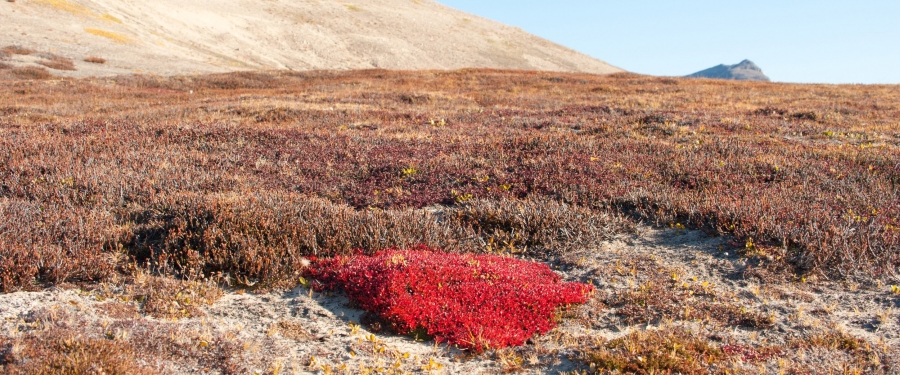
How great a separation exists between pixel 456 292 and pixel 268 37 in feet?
243

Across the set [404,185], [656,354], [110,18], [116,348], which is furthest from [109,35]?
[656,354]

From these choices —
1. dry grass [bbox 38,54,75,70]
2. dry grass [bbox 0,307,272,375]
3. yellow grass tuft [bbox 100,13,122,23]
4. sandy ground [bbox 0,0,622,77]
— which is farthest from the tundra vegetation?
yellow grass tuft [bbox 100,13,122,23]

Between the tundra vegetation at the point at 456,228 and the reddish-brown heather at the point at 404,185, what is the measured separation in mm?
41

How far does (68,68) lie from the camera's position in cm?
3838

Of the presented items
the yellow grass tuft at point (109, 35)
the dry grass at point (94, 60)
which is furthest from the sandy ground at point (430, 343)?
the yellow grass tuft at point (109, 35)

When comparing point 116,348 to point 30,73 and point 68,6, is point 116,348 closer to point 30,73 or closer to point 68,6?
point 30,73

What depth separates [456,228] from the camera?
7156mm

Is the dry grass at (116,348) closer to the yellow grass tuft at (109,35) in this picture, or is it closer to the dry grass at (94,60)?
the dry grass at (94,60)

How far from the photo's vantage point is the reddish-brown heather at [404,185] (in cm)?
601

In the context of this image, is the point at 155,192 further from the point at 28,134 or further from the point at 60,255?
the point at 28,134

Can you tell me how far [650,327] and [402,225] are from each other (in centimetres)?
314

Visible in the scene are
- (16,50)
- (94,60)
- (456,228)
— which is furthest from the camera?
(94,60)

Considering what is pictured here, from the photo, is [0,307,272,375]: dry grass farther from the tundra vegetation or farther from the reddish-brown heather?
the reddish-brown heather

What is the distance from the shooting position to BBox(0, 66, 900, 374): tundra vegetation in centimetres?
442
